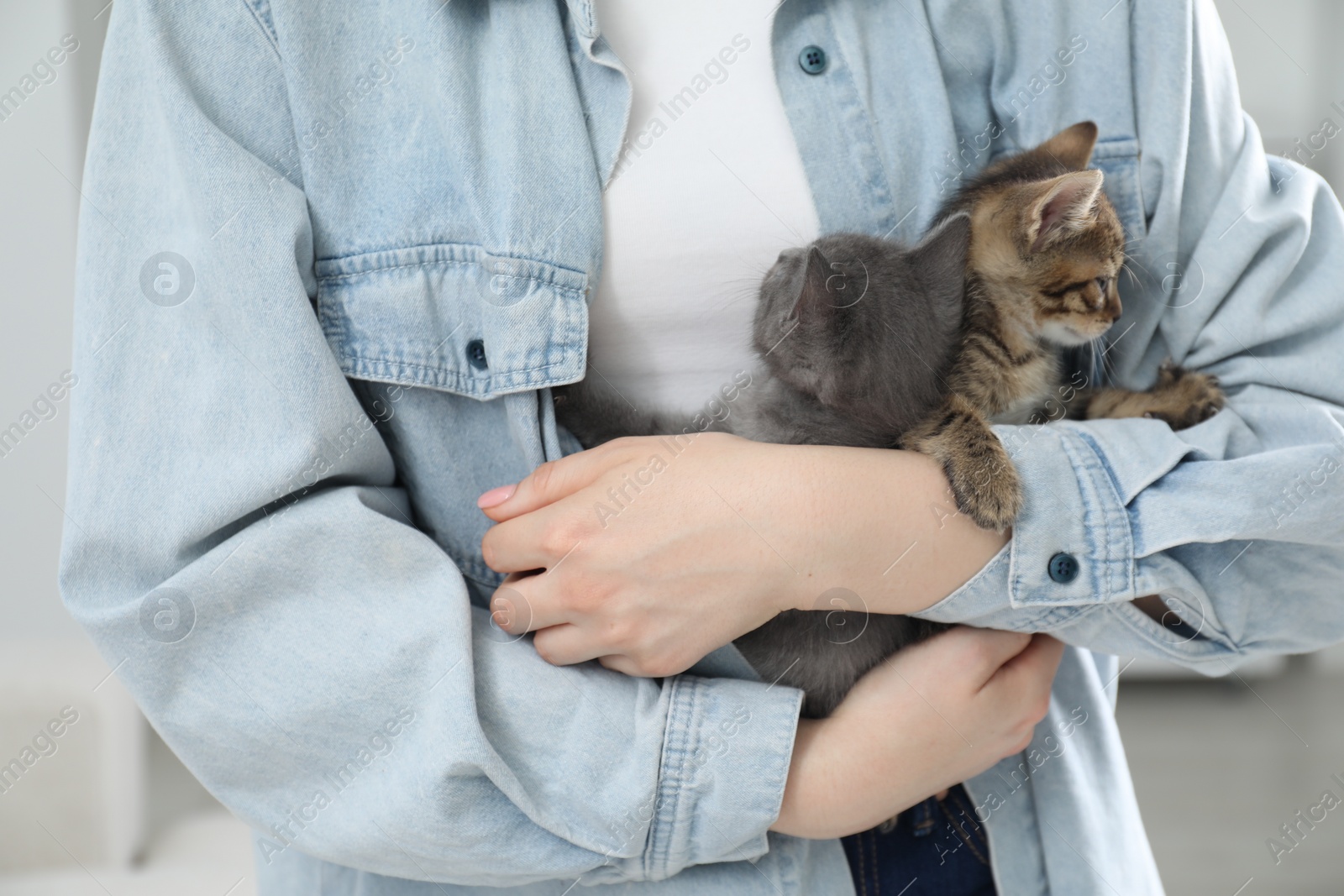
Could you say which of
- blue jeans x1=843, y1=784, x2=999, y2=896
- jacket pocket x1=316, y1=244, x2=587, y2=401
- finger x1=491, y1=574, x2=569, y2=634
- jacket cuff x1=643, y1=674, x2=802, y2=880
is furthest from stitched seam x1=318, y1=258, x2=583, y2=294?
blue jeans x1=843, y1=784, x2=999, y2=896

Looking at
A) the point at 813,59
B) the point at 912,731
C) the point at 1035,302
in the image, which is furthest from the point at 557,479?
the point at 1035,302

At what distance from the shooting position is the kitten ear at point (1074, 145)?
3.51 ft

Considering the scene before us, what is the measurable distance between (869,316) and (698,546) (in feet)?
1.14

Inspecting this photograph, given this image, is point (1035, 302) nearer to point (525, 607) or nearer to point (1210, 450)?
point (1210, 450)

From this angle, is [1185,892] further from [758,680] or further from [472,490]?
[472,490]

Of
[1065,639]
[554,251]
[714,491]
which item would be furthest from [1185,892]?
[554,251]

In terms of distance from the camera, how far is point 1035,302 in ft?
3.88

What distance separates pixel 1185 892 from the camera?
3.13 m

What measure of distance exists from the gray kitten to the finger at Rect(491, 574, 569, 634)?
26cm

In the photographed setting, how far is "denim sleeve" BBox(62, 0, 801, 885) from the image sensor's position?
817 mm

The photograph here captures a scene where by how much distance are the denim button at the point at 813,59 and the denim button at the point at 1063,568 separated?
0.61m

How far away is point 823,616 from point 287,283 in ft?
2.26

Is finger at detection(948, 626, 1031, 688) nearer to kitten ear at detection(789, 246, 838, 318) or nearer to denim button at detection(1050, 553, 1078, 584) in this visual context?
denim button at detection(1050, 553, 1078, 584)

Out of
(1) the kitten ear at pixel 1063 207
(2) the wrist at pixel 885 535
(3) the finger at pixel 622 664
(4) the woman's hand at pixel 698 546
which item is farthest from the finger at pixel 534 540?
(1) the kitten ear at pixel 1063 207
